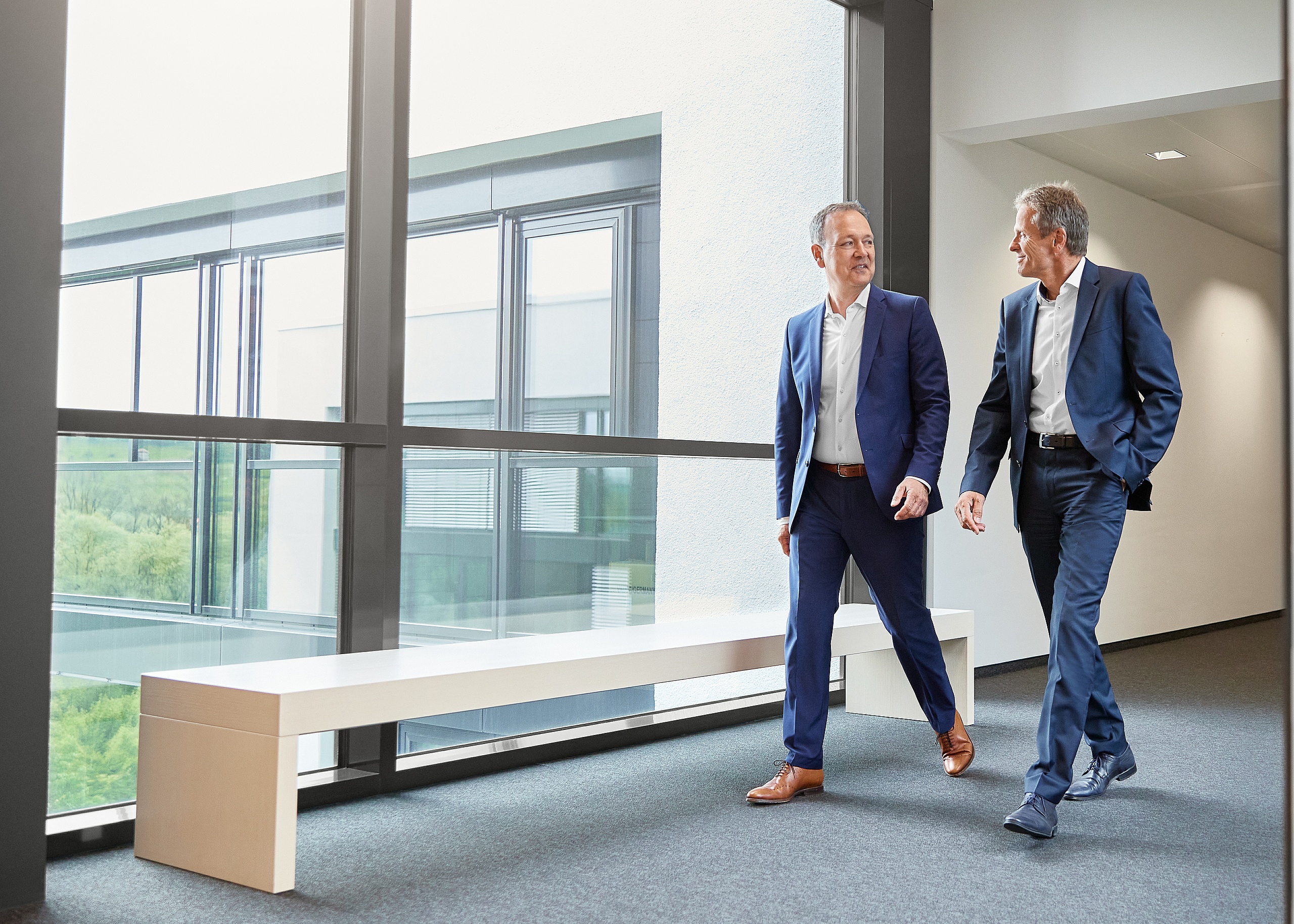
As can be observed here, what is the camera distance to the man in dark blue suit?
280 cm

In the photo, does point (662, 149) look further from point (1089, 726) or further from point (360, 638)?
point (1089, 726)

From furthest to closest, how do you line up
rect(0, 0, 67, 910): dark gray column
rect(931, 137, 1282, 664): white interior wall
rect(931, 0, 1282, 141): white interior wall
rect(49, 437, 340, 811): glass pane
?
rect(931, 137, 1282, 664): white interior wall < rect(931, 0, 1282, 141): white interior wall < rect(49, 437, 340, 811): glass pane < rect(0, 0, 67, 910): dark gray column

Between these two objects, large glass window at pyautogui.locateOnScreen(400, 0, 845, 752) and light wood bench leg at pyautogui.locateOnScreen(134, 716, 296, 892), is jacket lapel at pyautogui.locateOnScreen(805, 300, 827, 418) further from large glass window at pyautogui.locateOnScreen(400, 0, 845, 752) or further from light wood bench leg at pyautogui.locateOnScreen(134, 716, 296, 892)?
light wood bench leg at pyautogui.locateOnScreen(134, 716, 296, 892)

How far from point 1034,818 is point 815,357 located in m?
1.32

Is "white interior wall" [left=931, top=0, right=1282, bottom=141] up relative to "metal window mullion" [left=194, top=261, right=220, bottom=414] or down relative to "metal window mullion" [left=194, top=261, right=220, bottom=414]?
up

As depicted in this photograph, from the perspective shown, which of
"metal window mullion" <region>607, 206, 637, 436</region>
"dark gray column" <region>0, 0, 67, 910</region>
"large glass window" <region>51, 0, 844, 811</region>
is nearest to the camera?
"dark gray column" <region>0, 0, 67, 910</region>

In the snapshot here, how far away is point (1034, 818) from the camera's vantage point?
9.14ft

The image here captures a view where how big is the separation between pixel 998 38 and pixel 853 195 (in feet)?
3.03

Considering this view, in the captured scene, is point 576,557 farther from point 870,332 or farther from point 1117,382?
point 1117,382

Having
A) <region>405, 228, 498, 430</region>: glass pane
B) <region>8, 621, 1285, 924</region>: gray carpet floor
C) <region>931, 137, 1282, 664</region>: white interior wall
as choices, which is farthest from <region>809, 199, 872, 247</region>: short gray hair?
<region>931, 137, 1282, 664</region>: white interior wall

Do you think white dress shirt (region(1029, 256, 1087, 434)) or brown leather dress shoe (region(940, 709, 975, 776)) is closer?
white dress shirt (region(1029, 256, 1087, 434))

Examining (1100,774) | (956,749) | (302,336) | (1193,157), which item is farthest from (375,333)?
(1193,157)

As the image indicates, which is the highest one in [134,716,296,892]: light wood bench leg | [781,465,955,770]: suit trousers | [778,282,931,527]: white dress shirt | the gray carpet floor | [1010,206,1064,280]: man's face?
[1010,206,1064,280]: man's face

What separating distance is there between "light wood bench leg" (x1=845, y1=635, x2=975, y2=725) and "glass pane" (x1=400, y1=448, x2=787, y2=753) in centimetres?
33
